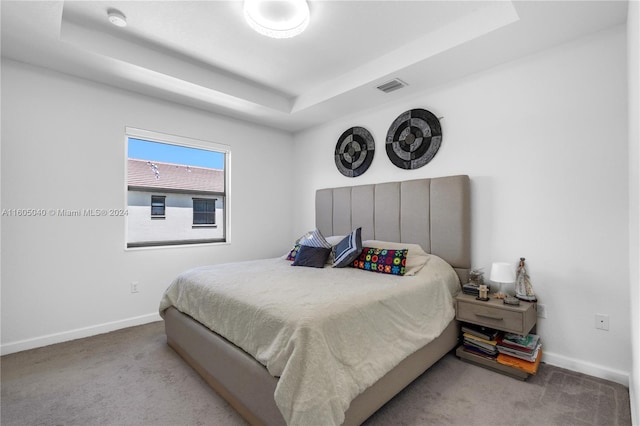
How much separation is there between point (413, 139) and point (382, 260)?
4.75 ft

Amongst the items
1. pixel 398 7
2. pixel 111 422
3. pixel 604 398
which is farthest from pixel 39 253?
pixel 604 398

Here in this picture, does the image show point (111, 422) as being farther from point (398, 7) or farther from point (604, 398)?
point (398, 7)

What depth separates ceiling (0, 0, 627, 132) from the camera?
2.14 m

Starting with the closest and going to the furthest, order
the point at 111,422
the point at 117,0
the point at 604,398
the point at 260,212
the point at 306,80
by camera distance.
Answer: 1. the point at 111,422
2. the point at 604,398
3. the point at 117,0
4. the point at 306,80
5. the point at 260,212

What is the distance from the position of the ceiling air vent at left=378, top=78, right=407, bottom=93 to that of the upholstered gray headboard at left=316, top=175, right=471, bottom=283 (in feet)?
3.26

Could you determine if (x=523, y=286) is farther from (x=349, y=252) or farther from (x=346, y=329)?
(x=346, y=329)

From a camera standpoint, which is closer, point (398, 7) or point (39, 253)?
point (398, 7)

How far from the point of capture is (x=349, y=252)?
2.87 meters

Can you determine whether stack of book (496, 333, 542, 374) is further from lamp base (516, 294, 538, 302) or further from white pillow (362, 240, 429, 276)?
white pillow (362, 240, 429, 276)

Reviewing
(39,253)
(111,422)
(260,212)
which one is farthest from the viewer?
(260,212)

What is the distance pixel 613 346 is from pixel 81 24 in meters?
4.72

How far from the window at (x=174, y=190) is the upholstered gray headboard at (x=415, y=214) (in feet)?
5.18

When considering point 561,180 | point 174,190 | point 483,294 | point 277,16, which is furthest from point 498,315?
point 174,190

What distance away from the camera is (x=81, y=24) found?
93.7 inches
